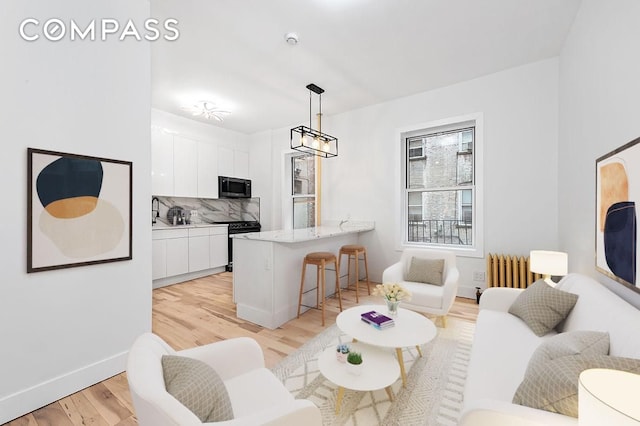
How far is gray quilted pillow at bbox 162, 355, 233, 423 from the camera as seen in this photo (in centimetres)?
90

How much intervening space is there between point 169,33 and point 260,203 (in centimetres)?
379

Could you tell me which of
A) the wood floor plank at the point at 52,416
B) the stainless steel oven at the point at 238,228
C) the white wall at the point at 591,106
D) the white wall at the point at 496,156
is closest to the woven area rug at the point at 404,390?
the white wall at the point at 591,106

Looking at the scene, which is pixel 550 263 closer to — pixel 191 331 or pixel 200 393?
pixel 200 393

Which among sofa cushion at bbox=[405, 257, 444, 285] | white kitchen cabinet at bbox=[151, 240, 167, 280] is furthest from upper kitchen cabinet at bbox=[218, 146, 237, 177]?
sofa cushion at bbox=[405, 257, 444, 285]

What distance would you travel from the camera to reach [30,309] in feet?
5.69


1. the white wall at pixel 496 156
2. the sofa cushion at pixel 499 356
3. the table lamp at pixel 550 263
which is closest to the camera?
the sofa cushion at pixel 499 356

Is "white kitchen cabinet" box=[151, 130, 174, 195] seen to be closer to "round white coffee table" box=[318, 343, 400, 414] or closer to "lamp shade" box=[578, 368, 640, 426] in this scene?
"round white coffee table" box=[318, 343, 400, 414]

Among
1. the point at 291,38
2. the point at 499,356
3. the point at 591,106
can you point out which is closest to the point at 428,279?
the point at 499,356

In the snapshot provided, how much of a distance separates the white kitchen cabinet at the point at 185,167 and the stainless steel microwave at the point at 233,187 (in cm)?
50

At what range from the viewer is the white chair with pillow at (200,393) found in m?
0.80

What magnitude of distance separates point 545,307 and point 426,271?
1324mm

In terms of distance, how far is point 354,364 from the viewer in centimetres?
165

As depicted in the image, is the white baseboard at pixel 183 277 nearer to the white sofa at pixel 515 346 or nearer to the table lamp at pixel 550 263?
the white sofa at pixel 515 346

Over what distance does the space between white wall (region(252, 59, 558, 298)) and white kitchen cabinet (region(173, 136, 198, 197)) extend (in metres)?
3.02
